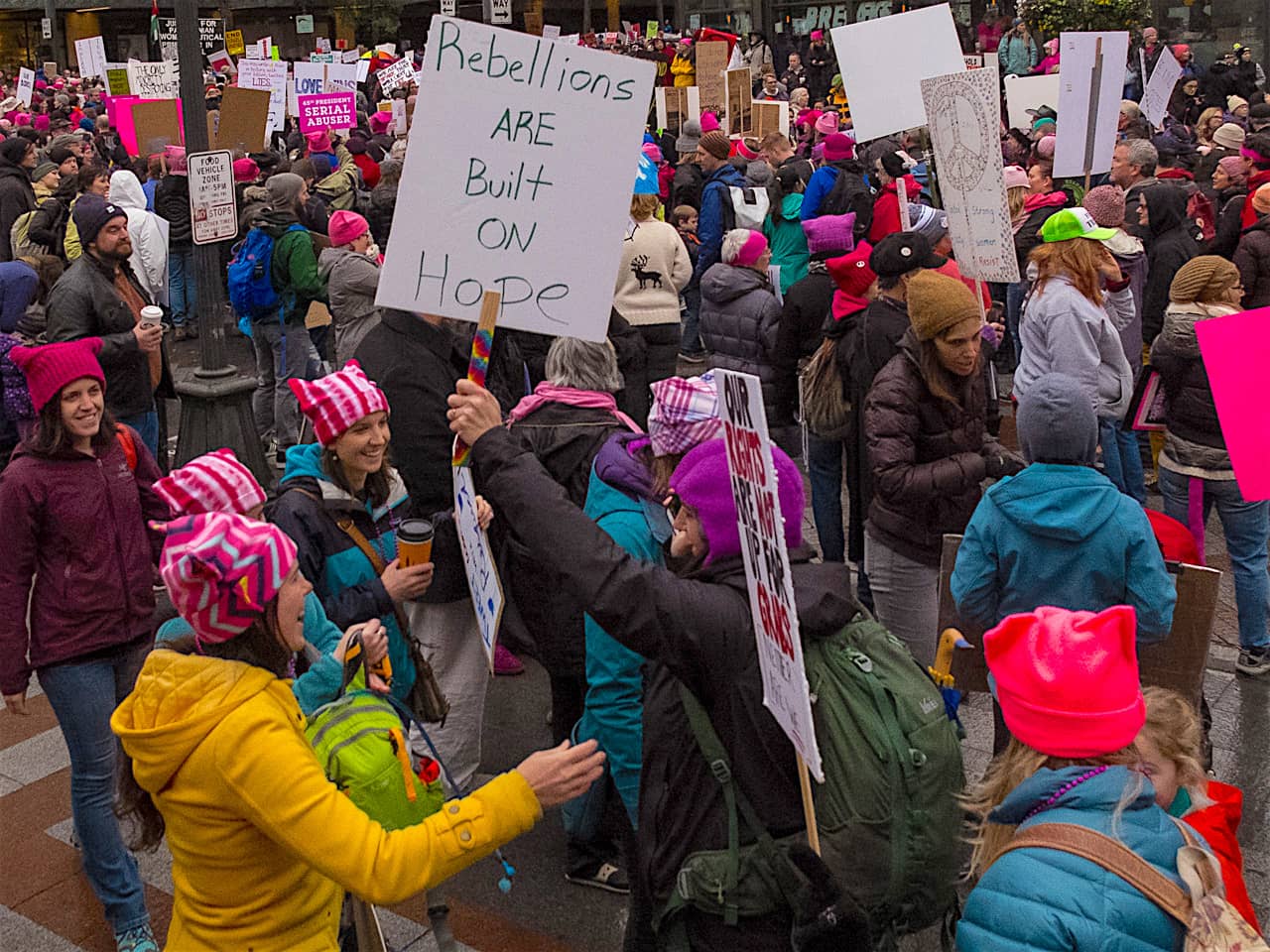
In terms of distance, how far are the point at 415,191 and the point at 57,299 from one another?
14.5 ft

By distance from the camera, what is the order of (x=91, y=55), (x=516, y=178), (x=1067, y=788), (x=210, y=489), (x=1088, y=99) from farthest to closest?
(x=91, y=55)
(x=1088, y=99)
(x=210, y=489)
(x=516, y=178)
(x=1067, y=788)

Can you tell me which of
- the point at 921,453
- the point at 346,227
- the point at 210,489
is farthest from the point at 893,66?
the point at 210,489

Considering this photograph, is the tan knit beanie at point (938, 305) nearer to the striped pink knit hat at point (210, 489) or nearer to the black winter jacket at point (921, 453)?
the black winter jacket at point (921, 453)

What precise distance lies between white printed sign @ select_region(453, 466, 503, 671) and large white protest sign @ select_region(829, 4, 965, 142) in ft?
19.0

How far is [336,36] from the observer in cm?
4272

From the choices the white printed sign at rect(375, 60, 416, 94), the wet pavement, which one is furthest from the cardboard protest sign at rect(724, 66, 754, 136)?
the wet pavement

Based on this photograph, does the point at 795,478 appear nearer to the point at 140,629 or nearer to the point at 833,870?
the point at 833,870

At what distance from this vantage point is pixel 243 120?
46.2 feet

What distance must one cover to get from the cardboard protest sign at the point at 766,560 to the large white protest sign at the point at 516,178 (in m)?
0.83

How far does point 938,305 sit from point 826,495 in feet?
7.39

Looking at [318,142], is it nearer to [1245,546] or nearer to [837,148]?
[837,148]

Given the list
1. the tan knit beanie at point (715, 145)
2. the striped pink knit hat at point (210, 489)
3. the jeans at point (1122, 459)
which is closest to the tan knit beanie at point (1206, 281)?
the jeans at point (1122, 459)

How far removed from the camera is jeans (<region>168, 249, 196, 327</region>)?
14195mm

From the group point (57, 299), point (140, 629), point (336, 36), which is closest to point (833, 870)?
point (140, 629)
